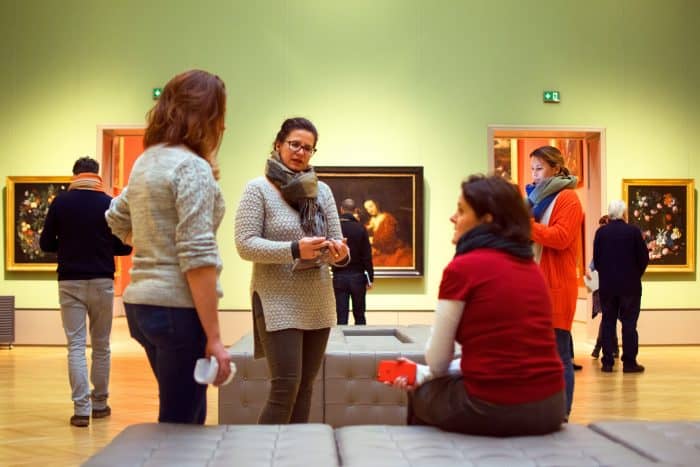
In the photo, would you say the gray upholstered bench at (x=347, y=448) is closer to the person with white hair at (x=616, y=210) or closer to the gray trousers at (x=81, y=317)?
the gray trousers at (x=81, y=317)

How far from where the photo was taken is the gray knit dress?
168 inches

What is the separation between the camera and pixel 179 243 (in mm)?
3027

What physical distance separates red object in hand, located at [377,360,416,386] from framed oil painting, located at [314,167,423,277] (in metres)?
9.67

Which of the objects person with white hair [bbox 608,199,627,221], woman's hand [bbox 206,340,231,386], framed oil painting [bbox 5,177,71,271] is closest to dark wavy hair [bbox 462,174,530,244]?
woman's hand [bbox 206,340,231,386]

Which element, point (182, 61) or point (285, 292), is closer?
point (285, 292)

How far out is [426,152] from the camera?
13.3 metres

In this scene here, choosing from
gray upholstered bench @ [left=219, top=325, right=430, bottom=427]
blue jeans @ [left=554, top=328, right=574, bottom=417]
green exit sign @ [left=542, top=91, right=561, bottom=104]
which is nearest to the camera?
blue jeans @ [left=554, top=328, right=574, bottom=417]

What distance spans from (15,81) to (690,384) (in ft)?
35.9

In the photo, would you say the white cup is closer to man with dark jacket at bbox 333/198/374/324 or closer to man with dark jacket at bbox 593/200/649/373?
man with dark jacket at bbox 333/198/374/324

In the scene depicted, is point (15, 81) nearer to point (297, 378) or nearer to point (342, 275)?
point (342, 275)

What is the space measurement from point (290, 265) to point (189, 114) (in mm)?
1377

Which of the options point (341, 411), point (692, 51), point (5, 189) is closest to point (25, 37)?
point (5, 189)

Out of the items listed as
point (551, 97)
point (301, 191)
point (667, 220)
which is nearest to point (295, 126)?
point (301, 191)

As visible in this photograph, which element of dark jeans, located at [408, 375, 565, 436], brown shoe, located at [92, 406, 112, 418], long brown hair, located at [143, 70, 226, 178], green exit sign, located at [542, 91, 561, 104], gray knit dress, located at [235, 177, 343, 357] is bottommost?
brown shoe, located at [92, 406, 112, 418]
